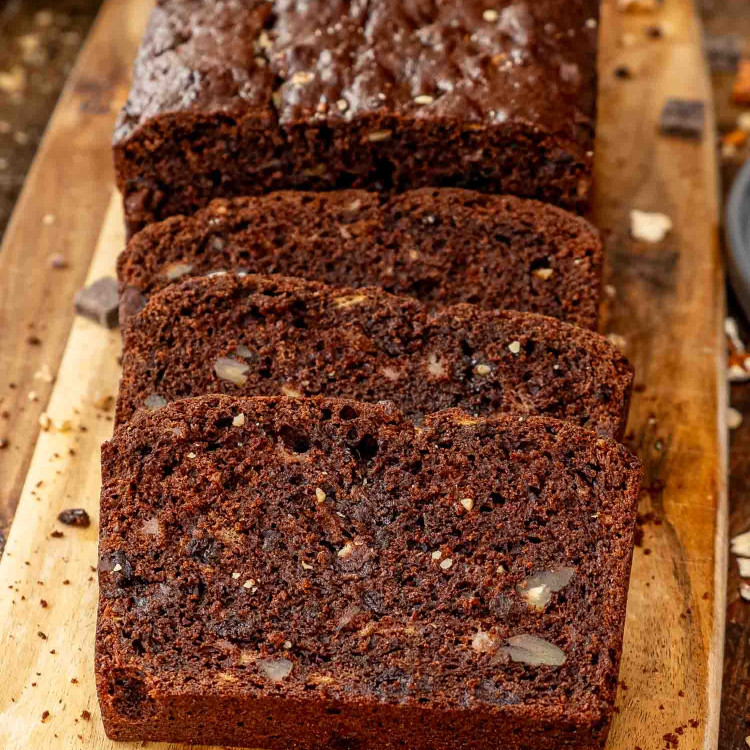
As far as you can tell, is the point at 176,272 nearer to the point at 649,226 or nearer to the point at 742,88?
the point at 649,226

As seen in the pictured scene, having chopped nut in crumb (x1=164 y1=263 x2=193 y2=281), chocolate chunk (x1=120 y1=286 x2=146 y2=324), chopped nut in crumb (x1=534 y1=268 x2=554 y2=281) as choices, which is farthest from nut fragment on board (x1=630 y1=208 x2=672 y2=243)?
chocolate chunk (x1=120 y1=286 x2=146 y2=324)

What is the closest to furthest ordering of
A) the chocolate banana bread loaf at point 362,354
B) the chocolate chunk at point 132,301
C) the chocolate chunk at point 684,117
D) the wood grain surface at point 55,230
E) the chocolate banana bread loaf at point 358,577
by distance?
the chocolate banana bread loaf at point 358,577
the chocolate banana bread loaf at point 362,354
the chocolate chunk at point 132,301
the wood grain surface at point 55,230
the chocolate chunk at point 684,117

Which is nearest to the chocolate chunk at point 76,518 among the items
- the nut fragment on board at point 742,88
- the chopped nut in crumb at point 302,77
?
the chopped nut in crumb at point 302,77

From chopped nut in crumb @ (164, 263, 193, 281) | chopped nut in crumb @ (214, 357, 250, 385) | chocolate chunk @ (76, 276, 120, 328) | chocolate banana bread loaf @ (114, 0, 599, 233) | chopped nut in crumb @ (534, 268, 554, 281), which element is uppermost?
chocolate banana bread loaf @ (114, 0, 599, 233)

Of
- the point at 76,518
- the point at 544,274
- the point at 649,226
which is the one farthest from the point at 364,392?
the point at 649,226

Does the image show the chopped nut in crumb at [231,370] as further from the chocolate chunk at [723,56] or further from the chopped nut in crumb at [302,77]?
the chocolate chunk at [723,56]

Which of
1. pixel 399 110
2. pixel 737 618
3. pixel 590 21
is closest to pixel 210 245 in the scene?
pixel 399 110

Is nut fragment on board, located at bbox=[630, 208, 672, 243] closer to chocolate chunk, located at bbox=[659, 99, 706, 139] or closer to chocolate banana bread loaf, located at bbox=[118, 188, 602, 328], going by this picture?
chocolate chunk, located at bbox=[659, 99, 706, 139]

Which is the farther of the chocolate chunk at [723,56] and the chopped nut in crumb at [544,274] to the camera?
the chocolate chunk at [723,56]
